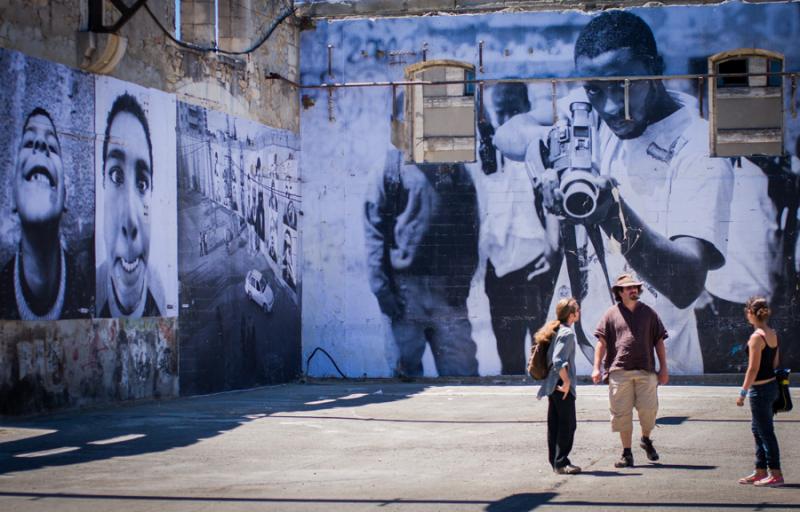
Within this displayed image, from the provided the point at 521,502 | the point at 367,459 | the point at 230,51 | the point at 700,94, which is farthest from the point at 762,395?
the point at 700,94

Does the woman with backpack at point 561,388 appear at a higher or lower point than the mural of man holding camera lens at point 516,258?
lower

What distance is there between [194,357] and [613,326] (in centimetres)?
1039

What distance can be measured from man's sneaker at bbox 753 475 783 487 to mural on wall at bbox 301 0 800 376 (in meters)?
13.7

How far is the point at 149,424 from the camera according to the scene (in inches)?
599

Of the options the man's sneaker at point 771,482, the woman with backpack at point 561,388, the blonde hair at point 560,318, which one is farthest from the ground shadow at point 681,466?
the blonde hair at point 560,318

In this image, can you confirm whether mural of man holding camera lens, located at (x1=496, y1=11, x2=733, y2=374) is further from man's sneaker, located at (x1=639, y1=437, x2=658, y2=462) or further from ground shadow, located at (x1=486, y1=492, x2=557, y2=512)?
ground shadow, located at (x1=486, y1=492, x2=557, y2=512)

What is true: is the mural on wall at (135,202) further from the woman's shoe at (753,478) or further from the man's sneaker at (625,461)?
the woman's shoe at (753,478)

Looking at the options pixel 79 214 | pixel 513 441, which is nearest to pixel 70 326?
pixel 79 214

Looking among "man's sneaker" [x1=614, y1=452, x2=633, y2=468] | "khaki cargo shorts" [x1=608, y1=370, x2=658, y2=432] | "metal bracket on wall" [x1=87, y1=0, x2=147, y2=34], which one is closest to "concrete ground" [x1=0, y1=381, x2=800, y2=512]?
"man's sneaker" [x1=614, y1=452, x2=633, y2=468]

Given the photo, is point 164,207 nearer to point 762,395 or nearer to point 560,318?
point 560,318

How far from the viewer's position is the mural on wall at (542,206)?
77.3 feet

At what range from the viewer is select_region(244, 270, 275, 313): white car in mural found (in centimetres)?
2242

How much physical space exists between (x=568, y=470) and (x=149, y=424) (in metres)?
6.46

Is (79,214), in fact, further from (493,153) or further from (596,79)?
(596,79)
